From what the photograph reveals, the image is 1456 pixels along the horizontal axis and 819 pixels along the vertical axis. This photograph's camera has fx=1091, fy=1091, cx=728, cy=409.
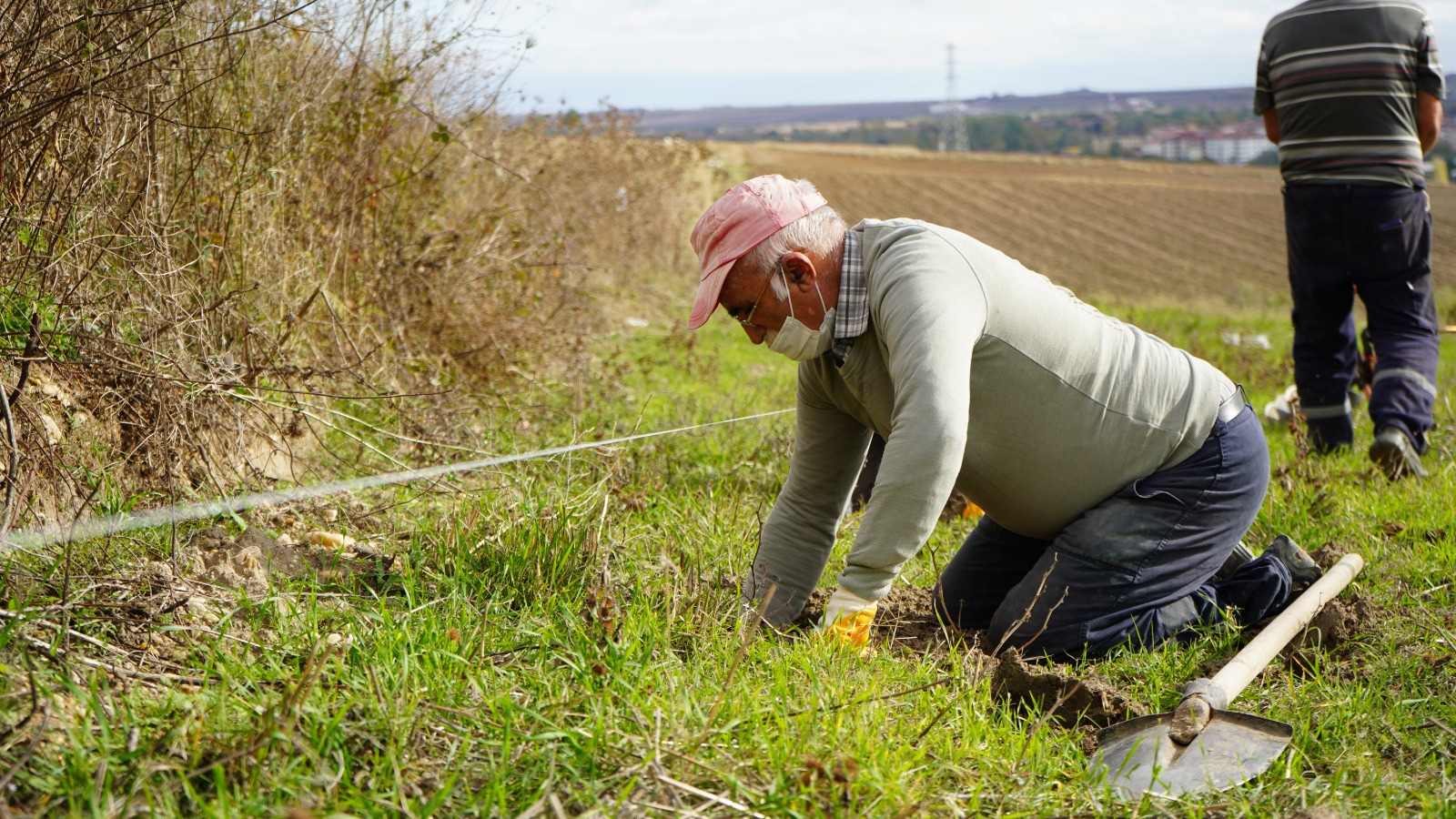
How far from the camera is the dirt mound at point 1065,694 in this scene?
2.55m

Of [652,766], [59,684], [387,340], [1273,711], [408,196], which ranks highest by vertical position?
[408,196]

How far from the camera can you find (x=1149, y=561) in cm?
290

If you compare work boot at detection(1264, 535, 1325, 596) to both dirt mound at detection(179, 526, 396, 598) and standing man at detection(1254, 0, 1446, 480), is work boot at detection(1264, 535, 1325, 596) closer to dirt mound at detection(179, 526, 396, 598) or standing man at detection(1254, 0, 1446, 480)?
standing man at detection(1254, 0, 1446, 480)

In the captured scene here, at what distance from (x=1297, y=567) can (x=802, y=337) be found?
1.73 metres

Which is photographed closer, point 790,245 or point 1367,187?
point 790,245

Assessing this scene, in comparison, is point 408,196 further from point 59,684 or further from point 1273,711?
point 1273,711

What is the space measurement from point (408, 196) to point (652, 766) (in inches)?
157

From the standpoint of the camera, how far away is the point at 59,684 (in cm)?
198

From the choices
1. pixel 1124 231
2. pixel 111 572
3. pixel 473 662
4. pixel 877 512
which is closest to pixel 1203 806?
pixel 877 512

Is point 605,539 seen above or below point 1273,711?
above

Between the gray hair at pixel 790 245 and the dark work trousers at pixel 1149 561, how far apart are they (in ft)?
3.27

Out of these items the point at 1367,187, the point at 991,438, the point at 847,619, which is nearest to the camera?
the point at 847,619

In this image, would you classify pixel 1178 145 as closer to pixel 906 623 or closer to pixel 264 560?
pixel 906 623

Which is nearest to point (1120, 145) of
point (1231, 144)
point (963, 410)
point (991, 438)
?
point (1231, 144)
